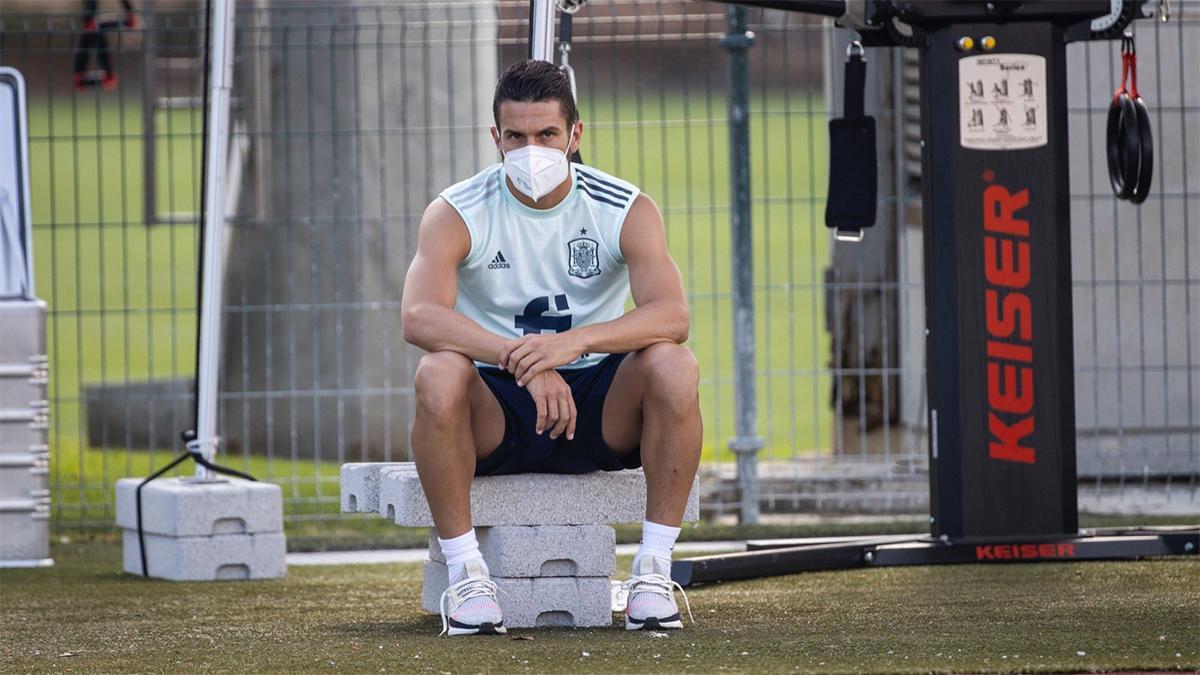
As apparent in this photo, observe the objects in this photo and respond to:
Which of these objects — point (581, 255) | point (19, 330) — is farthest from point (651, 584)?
point (19, 330)

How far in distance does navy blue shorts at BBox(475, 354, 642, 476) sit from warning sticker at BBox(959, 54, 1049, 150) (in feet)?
4.82

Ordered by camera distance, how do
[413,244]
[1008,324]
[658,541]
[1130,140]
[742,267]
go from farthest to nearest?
[413,244] → [742,267] → [1130,140] → [1008,324] → [658,541]

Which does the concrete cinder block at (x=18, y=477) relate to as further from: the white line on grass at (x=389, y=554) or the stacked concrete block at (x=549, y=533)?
the stacked concrete block at (x=549, y=533)

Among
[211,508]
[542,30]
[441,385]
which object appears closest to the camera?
[441,385]

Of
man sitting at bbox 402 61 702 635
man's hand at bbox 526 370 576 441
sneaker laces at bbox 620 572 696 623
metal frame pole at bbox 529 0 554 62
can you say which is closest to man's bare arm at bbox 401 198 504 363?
man sitting at bbox 402 61 702 635

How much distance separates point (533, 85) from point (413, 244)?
434cm

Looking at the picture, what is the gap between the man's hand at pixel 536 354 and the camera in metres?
4.20

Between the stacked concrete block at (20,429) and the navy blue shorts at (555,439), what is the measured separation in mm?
2230

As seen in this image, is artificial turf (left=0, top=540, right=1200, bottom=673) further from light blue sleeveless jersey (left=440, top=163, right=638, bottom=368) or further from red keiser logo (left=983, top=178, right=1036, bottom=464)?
light blue sleeveless jersey (left=440, top=163, right=638, bottom=368)

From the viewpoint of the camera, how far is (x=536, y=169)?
433cm

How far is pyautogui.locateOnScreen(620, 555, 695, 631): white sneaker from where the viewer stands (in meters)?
4.27

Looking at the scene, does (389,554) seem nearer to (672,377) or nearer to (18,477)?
(18,477)

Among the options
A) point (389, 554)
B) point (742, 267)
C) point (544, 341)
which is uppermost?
point (742, 267)

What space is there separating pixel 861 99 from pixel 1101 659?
232cm
